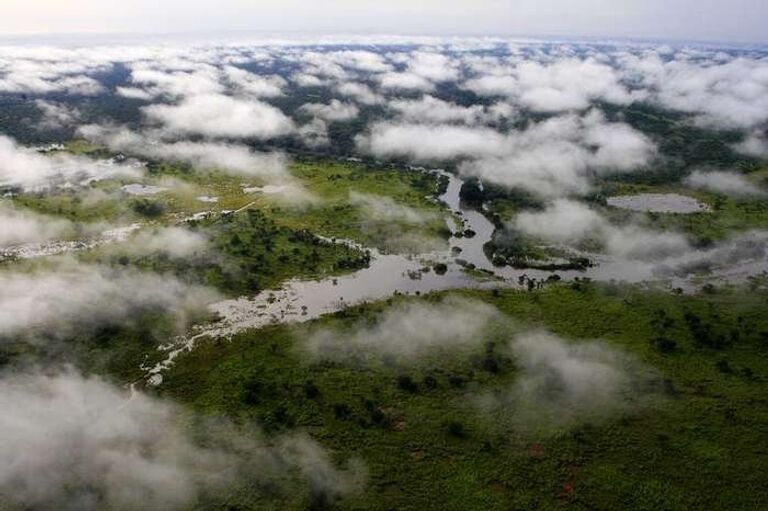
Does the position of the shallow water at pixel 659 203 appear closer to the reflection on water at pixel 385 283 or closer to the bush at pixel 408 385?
the reflection on water at pixel 385 283

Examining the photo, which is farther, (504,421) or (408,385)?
(408,385)

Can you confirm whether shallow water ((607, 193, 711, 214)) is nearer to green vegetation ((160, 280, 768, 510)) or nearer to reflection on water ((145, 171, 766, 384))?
reflection on water ((145, 171, 766, 384))

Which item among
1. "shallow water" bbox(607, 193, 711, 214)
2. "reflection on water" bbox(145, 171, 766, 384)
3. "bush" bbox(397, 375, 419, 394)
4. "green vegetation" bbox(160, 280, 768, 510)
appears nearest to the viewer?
"green vegetation" bbox(160, 280, 768, 510)

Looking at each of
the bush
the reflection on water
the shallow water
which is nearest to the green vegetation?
the bush

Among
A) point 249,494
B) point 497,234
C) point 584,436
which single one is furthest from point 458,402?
point 497,234

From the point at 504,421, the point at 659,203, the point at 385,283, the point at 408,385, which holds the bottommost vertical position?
the point at 504,421

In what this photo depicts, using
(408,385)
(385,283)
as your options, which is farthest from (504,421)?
(385,283)

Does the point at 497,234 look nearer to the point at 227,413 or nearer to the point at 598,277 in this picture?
the point at 598,277

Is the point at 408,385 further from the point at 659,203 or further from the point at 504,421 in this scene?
the point at 659,203

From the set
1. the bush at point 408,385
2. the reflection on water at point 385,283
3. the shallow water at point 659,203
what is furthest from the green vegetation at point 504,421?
the shallow water at point 659,203
